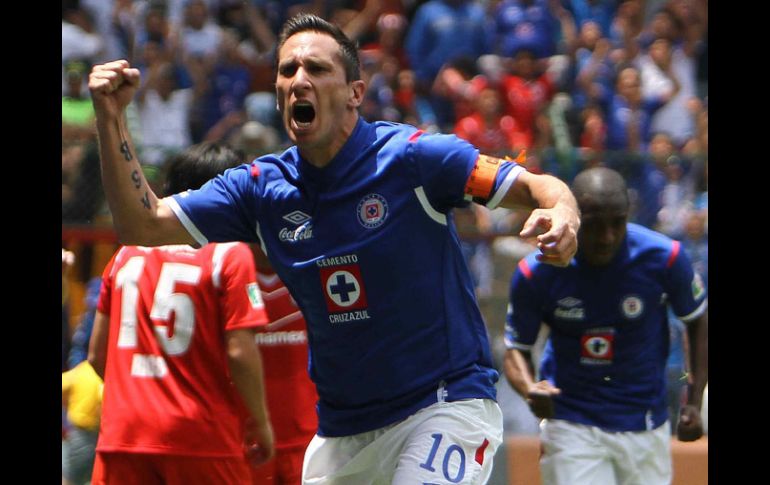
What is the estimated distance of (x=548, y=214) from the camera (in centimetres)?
460

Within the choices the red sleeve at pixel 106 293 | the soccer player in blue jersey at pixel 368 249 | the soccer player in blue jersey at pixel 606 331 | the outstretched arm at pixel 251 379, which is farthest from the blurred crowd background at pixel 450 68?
the soccer player in blue jersey at pixel 368 249

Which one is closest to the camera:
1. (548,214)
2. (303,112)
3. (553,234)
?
(553,234)

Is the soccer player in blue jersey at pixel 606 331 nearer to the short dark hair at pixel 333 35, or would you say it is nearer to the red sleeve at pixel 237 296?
the red sleeve at pixel 237 296

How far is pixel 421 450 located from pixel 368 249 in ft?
2.63

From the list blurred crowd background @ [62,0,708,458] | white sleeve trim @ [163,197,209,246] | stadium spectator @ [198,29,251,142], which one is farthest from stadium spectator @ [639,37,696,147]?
white sleeve trim @ [163,197,209,246]

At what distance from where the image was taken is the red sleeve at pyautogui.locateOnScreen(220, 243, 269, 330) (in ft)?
20.8

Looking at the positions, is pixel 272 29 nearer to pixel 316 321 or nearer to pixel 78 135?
pixel 78 135

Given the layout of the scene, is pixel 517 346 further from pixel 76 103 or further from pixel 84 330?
pixel 76 103

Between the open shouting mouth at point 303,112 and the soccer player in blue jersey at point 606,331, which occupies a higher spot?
the open shouting mouth at point 303,112

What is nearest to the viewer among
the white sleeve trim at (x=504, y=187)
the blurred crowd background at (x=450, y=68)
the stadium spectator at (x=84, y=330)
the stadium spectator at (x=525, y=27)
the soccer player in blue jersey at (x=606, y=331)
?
the white sleeve trim at (x=504, y=187)

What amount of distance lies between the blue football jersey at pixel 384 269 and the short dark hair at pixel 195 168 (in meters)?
1.16

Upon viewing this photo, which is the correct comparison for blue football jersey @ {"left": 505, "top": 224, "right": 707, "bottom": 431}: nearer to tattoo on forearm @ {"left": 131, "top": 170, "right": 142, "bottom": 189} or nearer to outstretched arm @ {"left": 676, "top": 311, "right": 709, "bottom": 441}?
outstretched arm @ {"left": 676, "top": 311, "right": 709, "bottom": 441}

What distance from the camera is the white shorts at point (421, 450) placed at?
5.03 metres

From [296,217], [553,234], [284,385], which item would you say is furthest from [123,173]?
[284,385]
